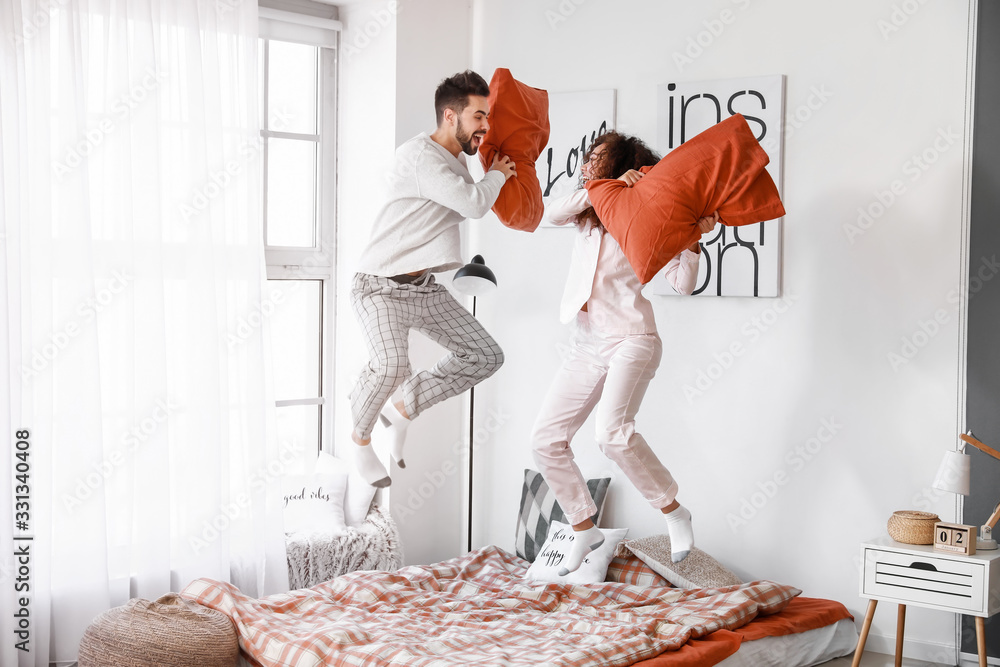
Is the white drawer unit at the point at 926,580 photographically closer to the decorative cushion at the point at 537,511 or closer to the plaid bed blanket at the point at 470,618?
the plaid bed blanket at the point at 470,618

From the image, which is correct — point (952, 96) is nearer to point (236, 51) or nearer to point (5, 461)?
point (236, 51)

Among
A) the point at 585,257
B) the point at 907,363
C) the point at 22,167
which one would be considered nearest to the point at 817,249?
the point at 907,363

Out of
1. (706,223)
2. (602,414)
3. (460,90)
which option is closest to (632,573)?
(602,414)

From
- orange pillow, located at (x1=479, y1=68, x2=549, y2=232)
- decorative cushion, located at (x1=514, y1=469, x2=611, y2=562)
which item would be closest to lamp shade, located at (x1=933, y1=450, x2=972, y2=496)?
decorative cushion, located at (x1=514, y1=469, x2=611, y2=562)

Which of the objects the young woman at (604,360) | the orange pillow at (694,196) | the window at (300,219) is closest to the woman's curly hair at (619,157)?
the young woman at (604,360)

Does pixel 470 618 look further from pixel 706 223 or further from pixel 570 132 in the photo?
pixel 570 132

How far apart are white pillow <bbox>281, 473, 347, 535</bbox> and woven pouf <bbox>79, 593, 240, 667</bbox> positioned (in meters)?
1.06

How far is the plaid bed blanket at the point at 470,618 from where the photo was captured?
312 cm

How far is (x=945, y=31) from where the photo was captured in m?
3.64

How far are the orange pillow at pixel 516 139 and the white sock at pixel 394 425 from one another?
0.71 metres

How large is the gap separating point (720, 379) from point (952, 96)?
1377 millimetres

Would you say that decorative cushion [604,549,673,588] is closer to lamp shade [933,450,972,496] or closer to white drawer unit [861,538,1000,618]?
white drawer unit [861,538,1000,618]

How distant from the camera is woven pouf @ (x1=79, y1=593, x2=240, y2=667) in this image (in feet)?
10.3

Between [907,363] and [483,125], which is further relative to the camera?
[907,363]
